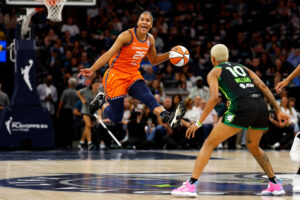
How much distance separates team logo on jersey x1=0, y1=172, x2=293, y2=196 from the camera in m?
6.98

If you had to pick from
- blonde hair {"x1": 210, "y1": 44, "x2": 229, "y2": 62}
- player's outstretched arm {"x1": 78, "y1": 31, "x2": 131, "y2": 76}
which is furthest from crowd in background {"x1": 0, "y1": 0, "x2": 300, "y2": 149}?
blonde hair {"x1": 210, "y1": 44, "x2": 229, "y2": 62}

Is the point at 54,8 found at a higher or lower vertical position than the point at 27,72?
higher

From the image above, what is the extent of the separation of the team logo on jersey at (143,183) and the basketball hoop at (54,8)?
574 centimetres

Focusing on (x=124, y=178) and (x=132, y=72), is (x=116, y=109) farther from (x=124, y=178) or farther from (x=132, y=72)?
(x=124, y=178)

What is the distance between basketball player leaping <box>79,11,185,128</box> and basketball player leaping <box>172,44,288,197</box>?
185 centimetres

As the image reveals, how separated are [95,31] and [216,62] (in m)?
14.2

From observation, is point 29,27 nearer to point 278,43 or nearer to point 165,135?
point 165,135

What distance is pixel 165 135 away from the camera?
1708cm

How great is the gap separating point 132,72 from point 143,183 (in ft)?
6.28

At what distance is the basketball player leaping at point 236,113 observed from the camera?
21.5 feet

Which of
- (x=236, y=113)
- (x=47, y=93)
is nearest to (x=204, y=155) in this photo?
(x=236, y=113)

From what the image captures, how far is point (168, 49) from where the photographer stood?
21.3 metres

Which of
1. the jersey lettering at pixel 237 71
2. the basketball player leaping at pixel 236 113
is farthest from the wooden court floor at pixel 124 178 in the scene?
the jersey lettering at pixel 237 71

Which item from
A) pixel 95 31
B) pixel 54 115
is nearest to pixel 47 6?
pixel 54 115
